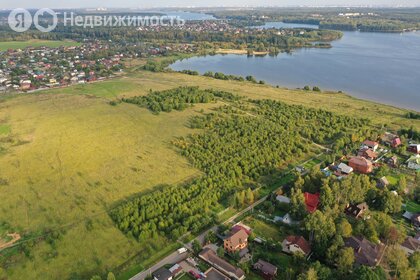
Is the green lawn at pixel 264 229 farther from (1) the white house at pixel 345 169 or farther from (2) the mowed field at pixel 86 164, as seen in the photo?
(1) the white house at pixel 345 169

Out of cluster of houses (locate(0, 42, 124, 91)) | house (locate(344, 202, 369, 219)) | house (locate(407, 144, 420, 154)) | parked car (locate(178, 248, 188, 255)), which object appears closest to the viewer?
parked car (locate(178, 248, 188, 255))

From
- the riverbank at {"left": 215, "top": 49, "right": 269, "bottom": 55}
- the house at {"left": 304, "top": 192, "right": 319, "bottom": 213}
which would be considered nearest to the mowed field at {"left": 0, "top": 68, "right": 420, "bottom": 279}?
the house at {"left": 304, "top": 192, "right": 319, "bottom": 213}

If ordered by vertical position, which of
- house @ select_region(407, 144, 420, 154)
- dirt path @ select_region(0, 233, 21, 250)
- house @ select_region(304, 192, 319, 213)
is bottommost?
dirt path @ select_region(0, 233, 21, 250)

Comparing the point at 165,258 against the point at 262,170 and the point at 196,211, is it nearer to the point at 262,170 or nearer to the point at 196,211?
the point at 196,211

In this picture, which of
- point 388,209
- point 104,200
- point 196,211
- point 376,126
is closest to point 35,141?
point 104,200

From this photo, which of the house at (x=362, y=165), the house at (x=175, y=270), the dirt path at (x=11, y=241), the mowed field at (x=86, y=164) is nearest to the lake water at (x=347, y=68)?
the mowed field at (x=86, y=164)

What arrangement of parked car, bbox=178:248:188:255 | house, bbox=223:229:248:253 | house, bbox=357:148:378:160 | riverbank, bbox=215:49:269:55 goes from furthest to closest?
riverbank, bbox=215:49:269:55, house, bbox=357:148:378:160, parked car, bbox=178:248:188:255, house, bbox=223:229:248:253

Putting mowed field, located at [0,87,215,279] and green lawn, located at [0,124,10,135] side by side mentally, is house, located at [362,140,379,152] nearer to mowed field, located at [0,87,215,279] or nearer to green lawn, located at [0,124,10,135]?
mowed field, located at [0,87,215,279]
